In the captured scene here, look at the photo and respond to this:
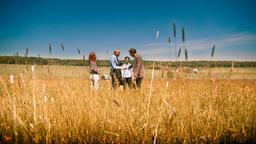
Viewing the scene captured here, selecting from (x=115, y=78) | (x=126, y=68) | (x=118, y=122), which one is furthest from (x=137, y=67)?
(x=118, y=122)

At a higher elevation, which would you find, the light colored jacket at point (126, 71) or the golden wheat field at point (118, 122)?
the light colored jacket at point (126, 71)

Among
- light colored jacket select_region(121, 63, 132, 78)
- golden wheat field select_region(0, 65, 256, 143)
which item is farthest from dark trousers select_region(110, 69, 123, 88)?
light colored jacket select_region(121, 63, 132, 78)

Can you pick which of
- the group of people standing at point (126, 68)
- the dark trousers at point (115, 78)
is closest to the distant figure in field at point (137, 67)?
the group of people standing at point (126, 68)

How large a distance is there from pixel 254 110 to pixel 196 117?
72cm

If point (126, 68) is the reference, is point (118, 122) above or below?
below

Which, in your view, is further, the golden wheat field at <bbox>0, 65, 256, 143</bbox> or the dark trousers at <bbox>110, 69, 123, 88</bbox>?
the dark trousers at <bbox>110, 69, 123, 88</bbox>

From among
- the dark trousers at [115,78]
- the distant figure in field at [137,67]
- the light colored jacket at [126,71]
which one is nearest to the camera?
the dark trousers at [115,78]

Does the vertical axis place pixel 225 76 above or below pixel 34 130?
above

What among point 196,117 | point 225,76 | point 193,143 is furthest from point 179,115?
point 225,76

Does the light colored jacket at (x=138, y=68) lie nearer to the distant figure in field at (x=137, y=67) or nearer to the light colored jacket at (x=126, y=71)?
the distant figure in field at (x=137, y=67)

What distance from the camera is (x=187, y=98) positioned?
3.31m

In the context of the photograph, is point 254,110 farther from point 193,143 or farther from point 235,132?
point 193,143

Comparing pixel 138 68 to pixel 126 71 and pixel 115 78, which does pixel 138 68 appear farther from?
pixel 115 78

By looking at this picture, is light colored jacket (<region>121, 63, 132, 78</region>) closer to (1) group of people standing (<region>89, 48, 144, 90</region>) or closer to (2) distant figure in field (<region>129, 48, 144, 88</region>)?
(1) group of people standing (<region>89, 48, 144, 90</region>)
